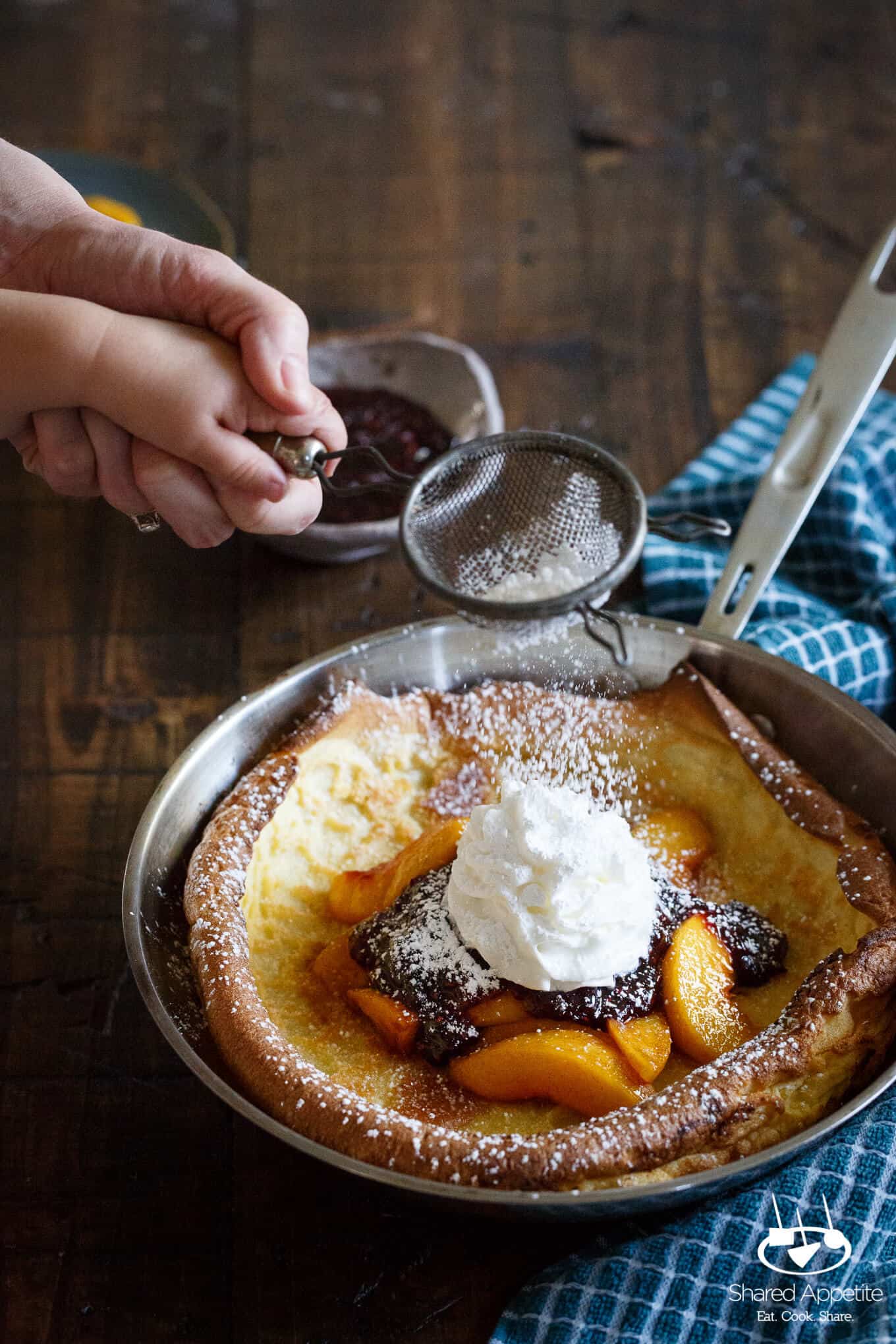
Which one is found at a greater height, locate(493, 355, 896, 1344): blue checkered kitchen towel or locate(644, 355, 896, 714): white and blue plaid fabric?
locate(644, 355, 896, 714): white and blue plaid fabric

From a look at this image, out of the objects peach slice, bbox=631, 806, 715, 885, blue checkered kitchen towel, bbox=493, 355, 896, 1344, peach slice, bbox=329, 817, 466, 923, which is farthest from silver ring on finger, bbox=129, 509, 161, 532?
blue checkered kitchen towel, bbox=493, 355, 896, 1344

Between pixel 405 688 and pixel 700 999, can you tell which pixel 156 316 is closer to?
pixel 405 688

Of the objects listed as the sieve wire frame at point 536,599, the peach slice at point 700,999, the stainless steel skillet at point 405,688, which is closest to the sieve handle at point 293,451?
the sieve wire frame at point 536,599

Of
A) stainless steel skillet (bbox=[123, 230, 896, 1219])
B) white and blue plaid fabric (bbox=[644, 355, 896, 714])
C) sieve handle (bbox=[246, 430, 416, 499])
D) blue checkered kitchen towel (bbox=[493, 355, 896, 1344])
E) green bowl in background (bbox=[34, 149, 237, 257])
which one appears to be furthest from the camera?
green bowl in background (bbox=[34, 149, 237, 257])

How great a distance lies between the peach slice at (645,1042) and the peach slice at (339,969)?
33 cm

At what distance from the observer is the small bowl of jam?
2.29 meters

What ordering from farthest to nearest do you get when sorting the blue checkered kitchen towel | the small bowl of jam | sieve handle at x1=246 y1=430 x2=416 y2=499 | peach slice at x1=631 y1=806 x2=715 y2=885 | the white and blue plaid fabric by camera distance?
the small bowl of jam, the white and blue plaid fabric, peach slice at x1=631 y1=806 x2=715 y2=885, sieve handle at x1=246 y1=430 x2=416 y2=499, the blue checkered kitchen towel

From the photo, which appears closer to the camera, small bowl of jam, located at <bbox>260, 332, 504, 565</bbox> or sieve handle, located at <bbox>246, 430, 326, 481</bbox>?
sieve handle, located at <bbox>246, 430, 326, 481</bbox>

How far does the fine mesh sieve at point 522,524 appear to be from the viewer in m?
1.53

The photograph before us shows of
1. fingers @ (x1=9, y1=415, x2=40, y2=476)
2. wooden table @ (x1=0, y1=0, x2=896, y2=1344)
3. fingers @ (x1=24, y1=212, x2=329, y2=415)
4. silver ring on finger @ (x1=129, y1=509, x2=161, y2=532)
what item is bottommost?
wooden table @ (x1=0, y1=0, x2=896, y2=1344)

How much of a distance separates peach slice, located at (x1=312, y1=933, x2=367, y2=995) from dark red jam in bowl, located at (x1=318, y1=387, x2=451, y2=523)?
0.87 meters

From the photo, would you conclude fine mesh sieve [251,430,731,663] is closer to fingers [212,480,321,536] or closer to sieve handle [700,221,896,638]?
fingers [212,480,321,536]

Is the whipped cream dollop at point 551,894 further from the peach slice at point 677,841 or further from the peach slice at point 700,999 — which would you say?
the peach slice at point 677,841

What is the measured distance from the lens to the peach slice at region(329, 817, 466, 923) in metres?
1.68
